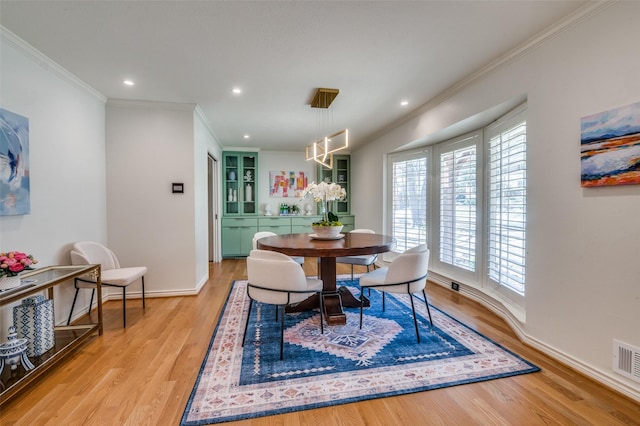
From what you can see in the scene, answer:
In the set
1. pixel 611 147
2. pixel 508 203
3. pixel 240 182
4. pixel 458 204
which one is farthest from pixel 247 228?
pixel 611 147

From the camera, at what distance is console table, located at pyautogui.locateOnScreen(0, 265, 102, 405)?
1.62 meters

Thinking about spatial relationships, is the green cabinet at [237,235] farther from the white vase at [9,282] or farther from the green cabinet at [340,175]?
the white vase at [9,282]

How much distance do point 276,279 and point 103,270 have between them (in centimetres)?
215

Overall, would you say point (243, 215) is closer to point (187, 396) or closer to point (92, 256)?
point (92, 256)

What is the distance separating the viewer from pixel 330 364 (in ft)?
6.49

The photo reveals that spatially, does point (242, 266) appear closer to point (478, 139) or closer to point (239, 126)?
point (239, 126)

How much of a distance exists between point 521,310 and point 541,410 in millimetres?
1247

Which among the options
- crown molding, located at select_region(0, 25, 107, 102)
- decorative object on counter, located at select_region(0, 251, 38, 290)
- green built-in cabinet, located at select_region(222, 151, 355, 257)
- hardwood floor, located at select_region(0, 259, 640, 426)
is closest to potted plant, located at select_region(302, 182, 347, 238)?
hardwood floor, located at select_region(0, 259, 640, 426)

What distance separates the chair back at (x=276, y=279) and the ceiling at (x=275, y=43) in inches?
66.6

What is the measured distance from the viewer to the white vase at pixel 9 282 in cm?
171

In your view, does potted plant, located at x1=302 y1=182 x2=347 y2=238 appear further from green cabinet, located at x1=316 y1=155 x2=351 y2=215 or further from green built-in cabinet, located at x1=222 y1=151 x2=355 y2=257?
green cabinet, located at x1=316 y1=155 x2=351 y2=215

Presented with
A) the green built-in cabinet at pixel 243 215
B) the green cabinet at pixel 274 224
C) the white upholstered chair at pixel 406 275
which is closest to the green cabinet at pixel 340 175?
the green built-in cabinet at pixel 243 215

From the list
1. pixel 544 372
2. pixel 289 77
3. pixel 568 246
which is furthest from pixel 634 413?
pixel 289 77

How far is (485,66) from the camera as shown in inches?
98.9
